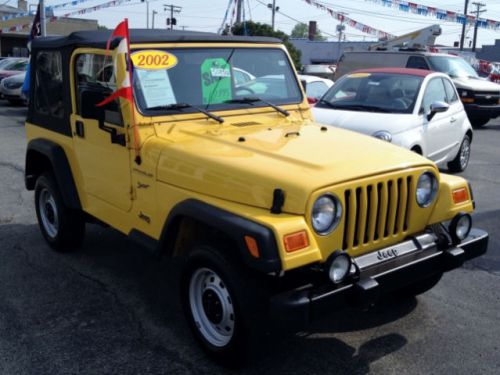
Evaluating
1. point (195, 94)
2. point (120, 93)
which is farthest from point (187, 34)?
point (120, 93)

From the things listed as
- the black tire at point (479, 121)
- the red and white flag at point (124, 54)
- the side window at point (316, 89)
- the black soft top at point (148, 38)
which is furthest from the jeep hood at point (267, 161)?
the black tire at point (479, 121)

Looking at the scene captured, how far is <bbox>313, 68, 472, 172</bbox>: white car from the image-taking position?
7406mm

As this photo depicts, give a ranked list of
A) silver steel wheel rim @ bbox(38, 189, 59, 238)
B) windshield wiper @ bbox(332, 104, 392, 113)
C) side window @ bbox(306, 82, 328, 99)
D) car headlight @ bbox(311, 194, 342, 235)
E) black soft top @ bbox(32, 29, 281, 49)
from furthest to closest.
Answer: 1. side window @ bbox(306, 82, 328, 99)
2. windshield wiper @ bbox(332, 104, 392, 113)
3. silver steel wheel rim @ bbox(38, 189, 59, 238)
4. black soft top @ bbox(32, 29, 281, 49)
5. car headlight @ bbox(311, 194, 342, 235)

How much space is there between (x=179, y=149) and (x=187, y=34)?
1179mm

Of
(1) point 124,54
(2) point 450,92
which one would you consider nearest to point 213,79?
(1) point 124,54

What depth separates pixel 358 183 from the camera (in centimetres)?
322

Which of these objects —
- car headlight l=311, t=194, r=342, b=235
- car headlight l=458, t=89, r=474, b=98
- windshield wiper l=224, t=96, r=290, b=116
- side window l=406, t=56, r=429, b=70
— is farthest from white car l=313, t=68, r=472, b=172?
car headlight l=458, t=89, r=474, b=98

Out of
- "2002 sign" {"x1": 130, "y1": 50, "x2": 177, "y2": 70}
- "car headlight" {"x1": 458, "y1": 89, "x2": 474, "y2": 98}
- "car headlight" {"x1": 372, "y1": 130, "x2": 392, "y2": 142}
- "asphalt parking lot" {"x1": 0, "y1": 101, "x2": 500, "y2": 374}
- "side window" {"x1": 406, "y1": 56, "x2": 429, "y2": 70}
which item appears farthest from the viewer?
"car headlight" {"x1": 458, "y1": 89, "x2": 474, "y2": 98}

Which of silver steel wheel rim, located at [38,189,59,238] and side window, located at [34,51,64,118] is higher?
Answer: side window, located at [34,51,64,118]

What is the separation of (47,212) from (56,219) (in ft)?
1.13

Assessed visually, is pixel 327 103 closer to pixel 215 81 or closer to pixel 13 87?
pixel 215 81

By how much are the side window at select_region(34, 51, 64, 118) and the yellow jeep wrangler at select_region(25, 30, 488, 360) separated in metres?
0.02

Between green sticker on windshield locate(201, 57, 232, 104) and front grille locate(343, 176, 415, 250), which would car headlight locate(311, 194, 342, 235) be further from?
green sticker on windshield locate(201, 57, 232, 104)

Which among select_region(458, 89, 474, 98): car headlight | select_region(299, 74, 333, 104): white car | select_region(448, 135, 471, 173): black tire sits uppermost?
select_region(299, 74, 333, 104): white car
